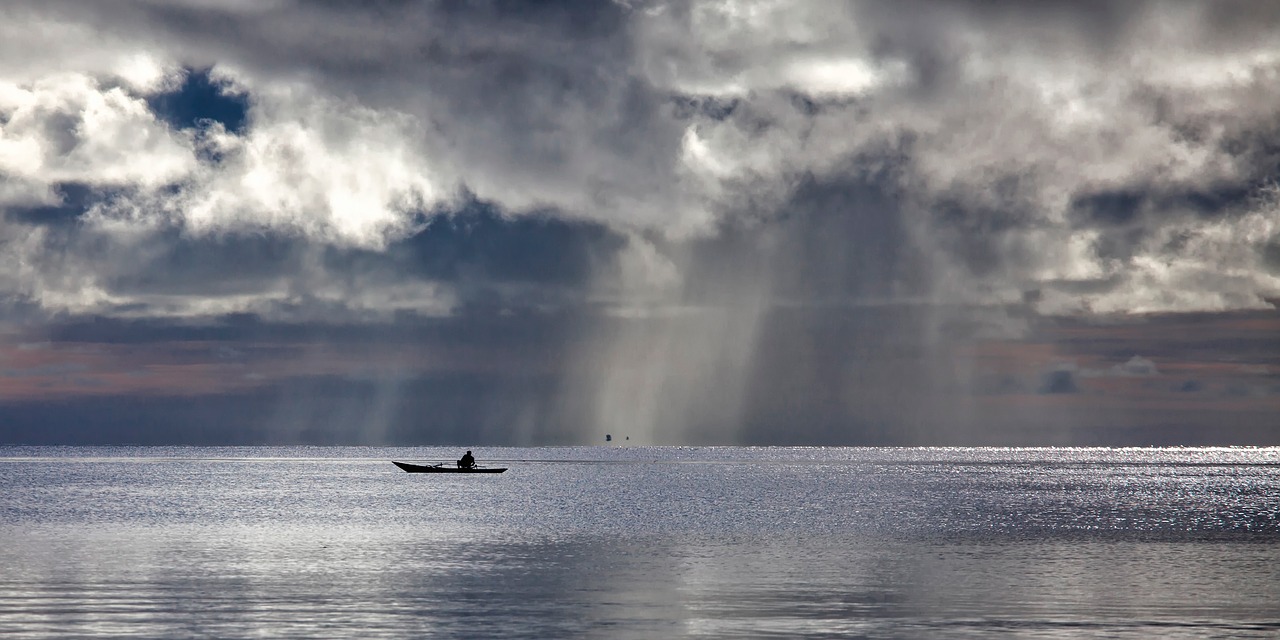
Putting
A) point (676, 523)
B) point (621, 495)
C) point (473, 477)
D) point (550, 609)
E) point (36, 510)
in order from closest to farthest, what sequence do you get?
point (550, 609) → point (676, 523) → point (36, 510) → point (621, 495) → point (473, 477)

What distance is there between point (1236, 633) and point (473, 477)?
15765 cm

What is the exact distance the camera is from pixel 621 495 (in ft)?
445

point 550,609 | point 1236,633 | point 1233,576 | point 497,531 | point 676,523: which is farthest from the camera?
point 676,523

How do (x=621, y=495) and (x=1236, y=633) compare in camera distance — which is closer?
(x=1236, y=633)

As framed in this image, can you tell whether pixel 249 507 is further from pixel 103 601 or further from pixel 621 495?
pixel 103 601

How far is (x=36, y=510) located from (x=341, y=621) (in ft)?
247

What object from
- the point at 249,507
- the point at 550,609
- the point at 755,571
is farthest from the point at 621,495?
the point at 550,609

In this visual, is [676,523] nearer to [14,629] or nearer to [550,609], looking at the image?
[550,609]

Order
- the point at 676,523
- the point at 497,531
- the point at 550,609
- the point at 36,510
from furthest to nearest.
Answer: the point at 36,510 → the point at 676,523 → the point at 497,531 → the point at 550,609

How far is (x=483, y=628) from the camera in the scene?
128ft

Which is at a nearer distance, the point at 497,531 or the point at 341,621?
the point at 341,621

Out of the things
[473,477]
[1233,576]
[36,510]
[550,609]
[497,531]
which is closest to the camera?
[550,609]

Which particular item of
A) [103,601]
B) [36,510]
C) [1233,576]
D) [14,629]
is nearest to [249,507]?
[36,510]

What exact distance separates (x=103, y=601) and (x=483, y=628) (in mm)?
15380
